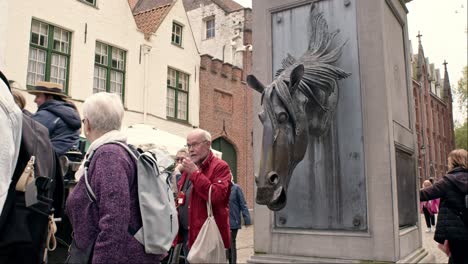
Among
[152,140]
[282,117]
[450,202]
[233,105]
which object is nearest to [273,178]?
[282,117]

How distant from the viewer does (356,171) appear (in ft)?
9.18

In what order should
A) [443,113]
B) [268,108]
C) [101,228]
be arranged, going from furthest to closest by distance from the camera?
1. [443,113]
2. [268,108]
3. [101,228]

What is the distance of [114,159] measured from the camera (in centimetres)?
213

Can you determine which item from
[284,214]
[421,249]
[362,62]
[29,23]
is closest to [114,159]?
[284,214]

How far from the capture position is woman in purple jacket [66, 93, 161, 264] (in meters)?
1.99

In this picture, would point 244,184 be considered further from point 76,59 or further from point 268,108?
point 268,108

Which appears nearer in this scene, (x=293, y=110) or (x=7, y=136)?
(x=7, y=136)

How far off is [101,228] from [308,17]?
6.88 feet

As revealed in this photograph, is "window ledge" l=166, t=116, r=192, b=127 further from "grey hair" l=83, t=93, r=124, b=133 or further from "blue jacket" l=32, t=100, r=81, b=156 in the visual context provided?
"grey hair" l=83, t=93, r=124, b=133

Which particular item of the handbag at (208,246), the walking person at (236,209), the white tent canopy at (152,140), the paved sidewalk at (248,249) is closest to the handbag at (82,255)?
the handbag at (208,246)

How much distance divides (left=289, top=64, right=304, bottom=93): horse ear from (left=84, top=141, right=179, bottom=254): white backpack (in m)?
0.90

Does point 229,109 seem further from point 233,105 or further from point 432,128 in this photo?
point 432,128

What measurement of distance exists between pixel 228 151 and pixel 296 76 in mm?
17497

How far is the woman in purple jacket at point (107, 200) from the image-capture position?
78.5 inches
